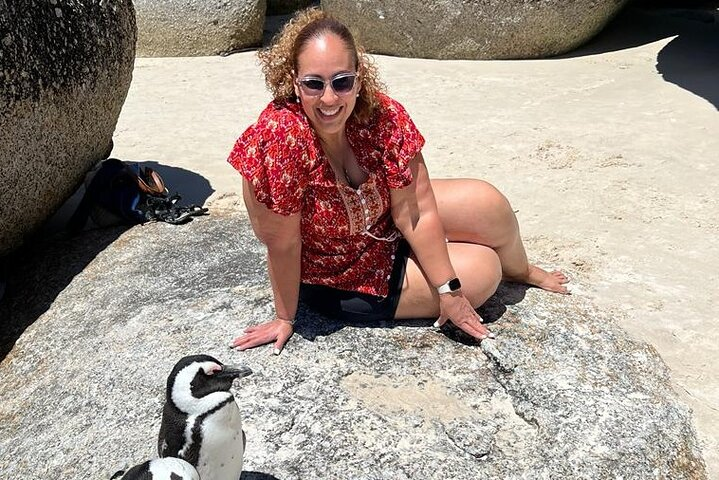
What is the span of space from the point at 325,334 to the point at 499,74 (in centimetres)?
476

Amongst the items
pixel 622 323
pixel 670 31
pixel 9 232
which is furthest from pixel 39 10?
pixel 670 31

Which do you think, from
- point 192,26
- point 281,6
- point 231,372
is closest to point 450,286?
point 231,372

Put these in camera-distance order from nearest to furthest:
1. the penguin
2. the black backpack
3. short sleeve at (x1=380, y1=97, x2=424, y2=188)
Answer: the penguin → short sleeve at (x1=380, y1=97, x2=424, y2=188) → the black backpack

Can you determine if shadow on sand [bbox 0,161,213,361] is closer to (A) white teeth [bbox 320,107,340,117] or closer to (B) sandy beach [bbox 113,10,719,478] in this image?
(B) sandy beach [bbox 113,10,719,478]

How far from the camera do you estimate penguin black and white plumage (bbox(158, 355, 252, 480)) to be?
5.92ft

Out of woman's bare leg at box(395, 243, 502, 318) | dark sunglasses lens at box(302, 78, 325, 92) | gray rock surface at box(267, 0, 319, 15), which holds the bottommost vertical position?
gray rock surface at box(267, 0, 319, 15)

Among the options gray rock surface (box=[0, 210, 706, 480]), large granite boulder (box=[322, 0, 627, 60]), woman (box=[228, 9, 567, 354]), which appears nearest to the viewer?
gray rock surface (box=[0, 210, 706, 480])

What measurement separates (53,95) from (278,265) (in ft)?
5.33

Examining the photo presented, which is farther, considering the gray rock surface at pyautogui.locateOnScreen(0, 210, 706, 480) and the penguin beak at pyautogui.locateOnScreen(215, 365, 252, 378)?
the gray rock surface at pyautogui.locateOnScreen(0, 210, 706, 480)

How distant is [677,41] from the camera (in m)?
7.27

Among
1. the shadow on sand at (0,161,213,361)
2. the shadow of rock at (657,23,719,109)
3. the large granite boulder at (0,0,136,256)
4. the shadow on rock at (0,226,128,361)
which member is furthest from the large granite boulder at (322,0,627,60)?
the shadow on rock at (0,226,128,361)

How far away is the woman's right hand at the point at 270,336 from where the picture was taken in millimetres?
2555

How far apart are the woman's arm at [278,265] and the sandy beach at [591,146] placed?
4.42 feet

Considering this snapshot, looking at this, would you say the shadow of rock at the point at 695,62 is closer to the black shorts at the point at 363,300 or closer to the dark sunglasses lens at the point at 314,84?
the black shorts at the point at 363,300
